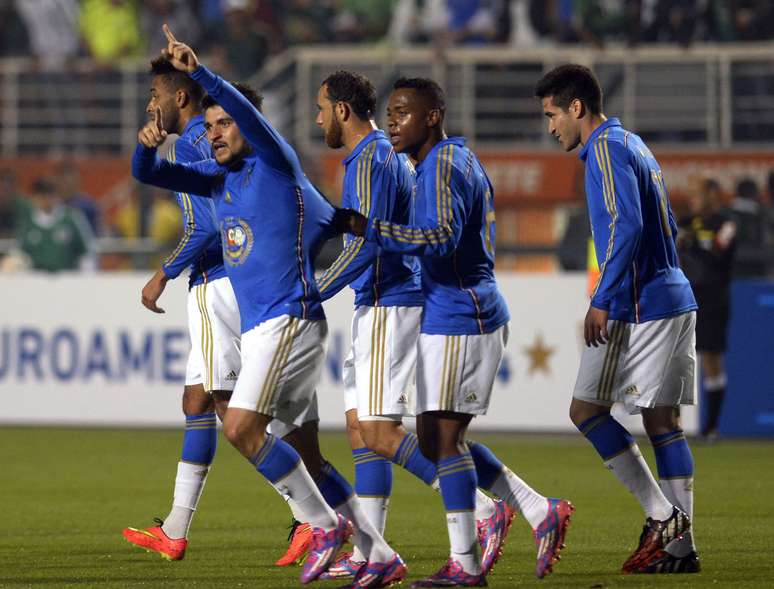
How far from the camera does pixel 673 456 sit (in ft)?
23.2

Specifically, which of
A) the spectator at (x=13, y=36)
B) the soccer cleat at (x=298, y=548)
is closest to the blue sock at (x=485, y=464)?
the soccer cleat at (x=298, y=548)

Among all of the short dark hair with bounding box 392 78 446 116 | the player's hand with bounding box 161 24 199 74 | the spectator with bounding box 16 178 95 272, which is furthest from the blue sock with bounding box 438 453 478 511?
the spectator with bounding box 16 178 95 272

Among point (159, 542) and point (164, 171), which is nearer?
point (164, 171)

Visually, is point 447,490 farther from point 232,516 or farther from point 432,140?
point 232,516

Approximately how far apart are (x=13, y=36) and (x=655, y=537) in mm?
17097

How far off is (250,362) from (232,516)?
10.5 ft

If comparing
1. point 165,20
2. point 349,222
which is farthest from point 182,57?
point 165,20

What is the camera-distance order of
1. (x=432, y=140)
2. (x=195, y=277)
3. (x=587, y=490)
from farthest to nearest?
1. (x=587, y=490)
2. (x=195, y=277)
3. (x=432, y=140)

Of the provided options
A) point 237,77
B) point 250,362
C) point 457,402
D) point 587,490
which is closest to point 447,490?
point 457,402

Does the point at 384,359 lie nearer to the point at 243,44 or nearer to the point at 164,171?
the point at 164,171

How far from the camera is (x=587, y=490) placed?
10398 mm

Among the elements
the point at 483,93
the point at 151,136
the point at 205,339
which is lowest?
the point at 205,339

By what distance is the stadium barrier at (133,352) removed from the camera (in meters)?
14.2

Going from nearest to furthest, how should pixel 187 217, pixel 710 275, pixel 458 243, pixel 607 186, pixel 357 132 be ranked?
pixel 458 243 → pixel 607 186 → pixel 357 132 → pixel 187 217 → pixel 710 275
